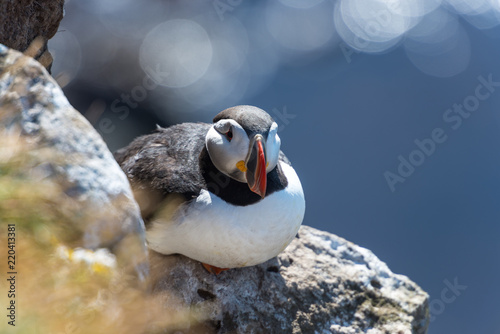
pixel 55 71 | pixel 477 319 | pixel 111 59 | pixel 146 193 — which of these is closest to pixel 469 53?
pixel 477 319

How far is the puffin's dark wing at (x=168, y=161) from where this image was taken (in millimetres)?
3254

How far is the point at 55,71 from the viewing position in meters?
8.39

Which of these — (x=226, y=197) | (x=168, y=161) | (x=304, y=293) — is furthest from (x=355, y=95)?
(x=226, y=197)

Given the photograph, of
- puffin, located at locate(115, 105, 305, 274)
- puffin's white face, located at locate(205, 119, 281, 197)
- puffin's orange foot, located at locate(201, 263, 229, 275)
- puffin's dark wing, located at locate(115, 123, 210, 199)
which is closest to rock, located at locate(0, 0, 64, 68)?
puffin's dark wing, located at locate(115, 123, 210, 199)

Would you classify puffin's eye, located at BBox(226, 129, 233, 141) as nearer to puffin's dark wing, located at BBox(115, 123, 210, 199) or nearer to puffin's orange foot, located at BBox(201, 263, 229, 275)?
puffin's dark wing, located at BBox(115, 123, 210, 199)

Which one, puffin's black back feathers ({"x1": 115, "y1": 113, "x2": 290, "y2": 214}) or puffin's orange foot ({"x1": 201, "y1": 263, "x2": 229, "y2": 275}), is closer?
puffin's black back feathers ({"x1": 115, "y1": 113, "x2": 290, "y2": 214})

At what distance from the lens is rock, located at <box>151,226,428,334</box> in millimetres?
3338

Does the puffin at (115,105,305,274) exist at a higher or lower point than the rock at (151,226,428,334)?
higher

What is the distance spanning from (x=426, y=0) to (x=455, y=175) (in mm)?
4102

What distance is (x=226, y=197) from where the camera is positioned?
3.18 meters

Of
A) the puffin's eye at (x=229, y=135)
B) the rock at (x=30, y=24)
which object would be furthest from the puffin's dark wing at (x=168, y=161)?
the rock at (x=30, y=24)

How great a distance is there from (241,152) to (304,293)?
125 cm

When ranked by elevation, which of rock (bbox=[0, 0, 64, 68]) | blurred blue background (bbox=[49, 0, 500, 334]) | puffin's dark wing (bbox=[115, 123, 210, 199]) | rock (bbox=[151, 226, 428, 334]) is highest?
rock (bbox=[0, 0, 64, 68])

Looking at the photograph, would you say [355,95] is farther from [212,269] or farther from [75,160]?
[75,160]
